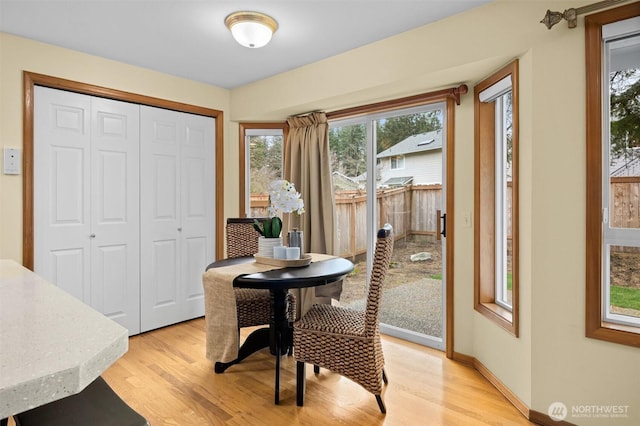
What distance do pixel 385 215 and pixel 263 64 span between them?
1721 millimetres

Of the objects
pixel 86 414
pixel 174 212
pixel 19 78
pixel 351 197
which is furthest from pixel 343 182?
pixel 86 414

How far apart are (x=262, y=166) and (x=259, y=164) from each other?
0.04 m

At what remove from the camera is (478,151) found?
104 inches

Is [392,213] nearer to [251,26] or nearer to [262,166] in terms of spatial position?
[262,166]

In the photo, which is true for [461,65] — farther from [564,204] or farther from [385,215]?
[385,215]

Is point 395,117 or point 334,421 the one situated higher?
point 395,117

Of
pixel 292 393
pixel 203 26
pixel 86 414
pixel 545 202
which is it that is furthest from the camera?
pixel 203 26

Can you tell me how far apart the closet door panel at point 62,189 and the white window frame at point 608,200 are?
11.7 ft

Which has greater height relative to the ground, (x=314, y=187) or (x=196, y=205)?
(x=314, y=187)

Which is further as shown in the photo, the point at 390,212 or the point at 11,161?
the point at 390,212

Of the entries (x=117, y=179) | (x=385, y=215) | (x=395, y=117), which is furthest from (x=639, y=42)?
(x=117, y=179)

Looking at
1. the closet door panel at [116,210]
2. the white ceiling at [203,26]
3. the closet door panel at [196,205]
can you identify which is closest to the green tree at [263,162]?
the closet door panel at [196,205]

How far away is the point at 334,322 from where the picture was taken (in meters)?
2.22

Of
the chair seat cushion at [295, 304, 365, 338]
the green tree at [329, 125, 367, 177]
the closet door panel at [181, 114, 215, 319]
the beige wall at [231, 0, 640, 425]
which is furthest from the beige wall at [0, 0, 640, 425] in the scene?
the closet door panel at [181, 114, 215, 319]
